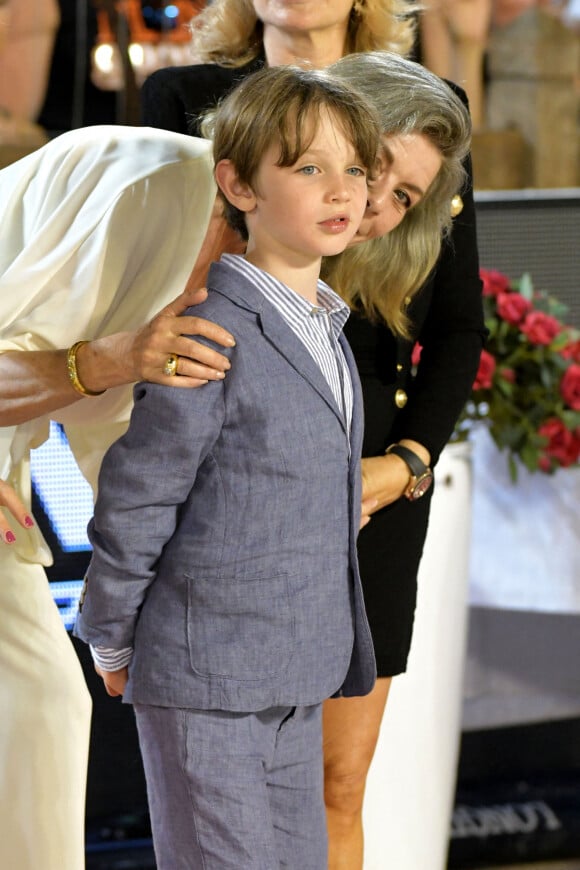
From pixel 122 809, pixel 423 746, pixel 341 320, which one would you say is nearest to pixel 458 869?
pixel 423 746

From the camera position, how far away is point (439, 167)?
1.44 m

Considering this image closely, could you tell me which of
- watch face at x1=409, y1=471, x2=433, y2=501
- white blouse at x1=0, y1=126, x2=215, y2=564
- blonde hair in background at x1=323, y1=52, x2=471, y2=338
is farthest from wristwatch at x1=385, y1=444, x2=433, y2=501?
white blouse at x1=0, y1=126, x2=215, y2=564

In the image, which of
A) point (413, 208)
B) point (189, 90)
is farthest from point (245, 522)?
point (189, 90)

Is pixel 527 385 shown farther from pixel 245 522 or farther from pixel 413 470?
pixel 245 522

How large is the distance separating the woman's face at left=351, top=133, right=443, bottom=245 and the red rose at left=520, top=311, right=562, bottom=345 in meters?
1.00

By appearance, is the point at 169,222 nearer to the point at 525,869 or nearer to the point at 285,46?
the point at 285,46

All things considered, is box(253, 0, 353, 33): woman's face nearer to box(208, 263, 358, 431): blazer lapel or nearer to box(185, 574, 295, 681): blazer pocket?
box(208, 263, 358, 431): blazer lapel

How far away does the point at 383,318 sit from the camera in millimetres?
1563

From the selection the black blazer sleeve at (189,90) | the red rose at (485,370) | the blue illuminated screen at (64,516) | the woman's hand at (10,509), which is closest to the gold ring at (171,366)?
the woman's hand at (10,509)

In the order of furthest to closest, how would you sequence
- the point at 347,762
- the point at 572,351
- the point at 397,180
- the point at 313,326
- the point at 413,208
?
the point at 572,351 → the point at 347,762 → the point at 413,208 → the point at 397,180 → the point at 313,326

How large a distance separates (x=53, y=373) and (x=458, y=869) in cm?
149

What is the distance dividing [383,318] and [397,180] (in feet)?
0.73

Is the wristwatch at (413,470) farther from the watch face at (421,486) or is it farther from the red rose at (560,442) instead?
the red rose at (560,442)

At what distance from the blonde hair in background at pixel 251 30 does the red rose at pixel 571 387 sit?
976 millimetres
